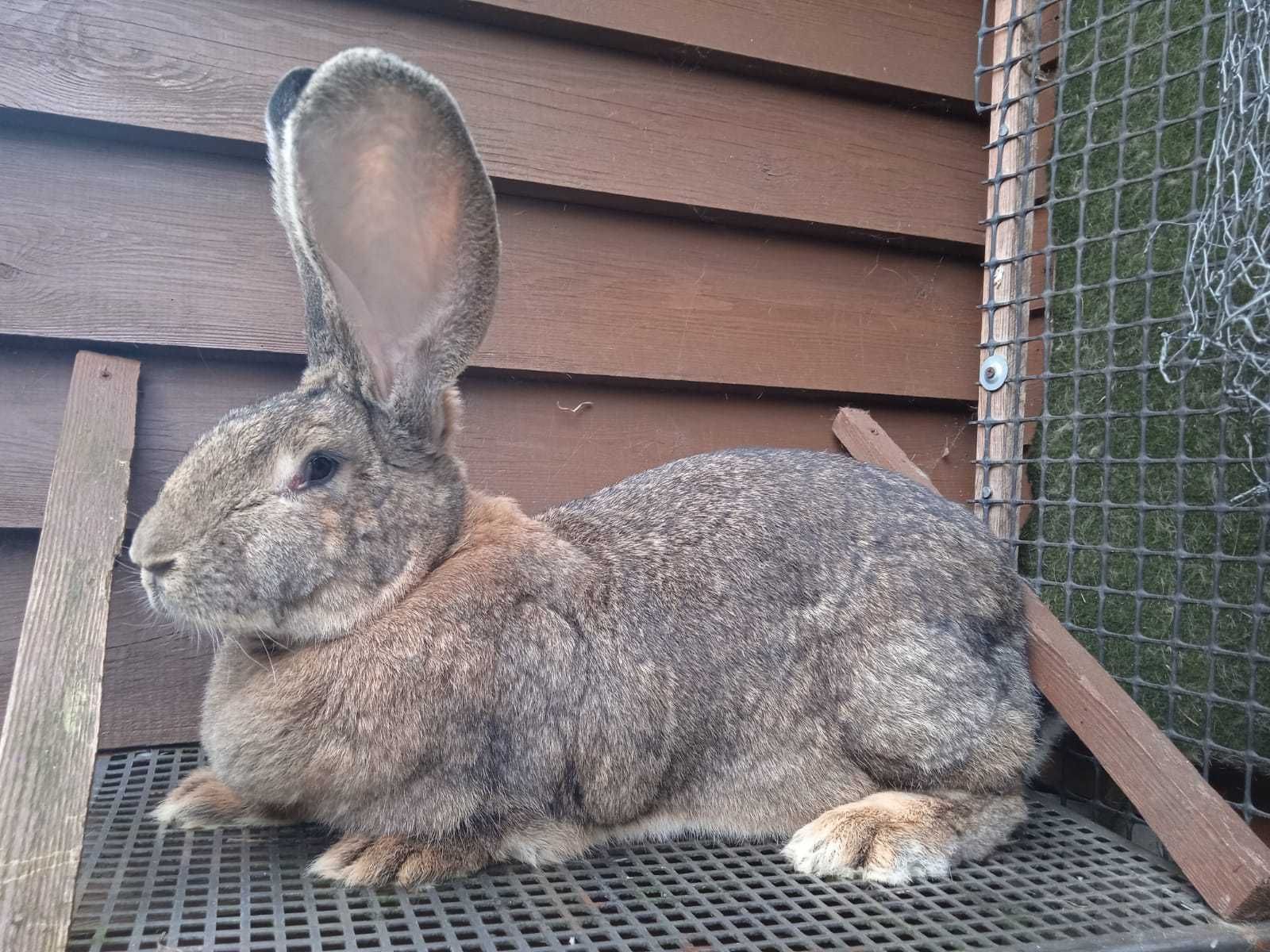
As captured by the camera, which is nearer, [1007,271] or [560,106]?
[560,106]

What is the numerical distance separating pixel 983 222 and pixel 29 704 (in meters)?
2.95

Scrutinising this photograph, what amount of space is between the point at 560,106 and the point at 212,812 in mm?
1962

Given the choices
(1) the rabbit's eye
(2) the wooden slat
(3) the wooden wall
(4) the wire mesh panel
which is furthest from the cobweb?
(2) the wooden slat

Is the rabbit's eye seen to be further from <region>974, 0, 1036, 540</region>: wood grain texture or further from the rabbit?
<region>974, 0, 1036, 540</region>: wood grain texture

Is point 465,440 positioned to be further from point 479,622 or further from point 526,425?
point 479,622

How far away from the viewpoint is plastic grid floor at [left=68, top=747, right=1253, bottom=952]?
1481mm

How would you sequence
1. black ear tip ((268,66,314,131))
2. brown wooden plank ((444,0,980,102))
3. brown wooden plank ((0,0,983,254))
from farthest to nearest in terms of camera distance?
1. brown wooden plank ((444,0,980,102))
2. brown wooden plank ((0,0,983,254))
3. black ear tip ((268,66,314,131))

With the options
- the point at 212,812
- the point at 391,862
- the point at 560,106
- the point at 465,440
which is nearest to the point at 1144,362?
the point at 560,106

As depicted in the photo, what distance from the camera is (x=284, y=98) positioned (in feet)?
6.03

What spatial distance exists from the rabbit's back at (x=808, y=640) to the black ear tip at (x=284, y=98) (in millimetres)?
1022

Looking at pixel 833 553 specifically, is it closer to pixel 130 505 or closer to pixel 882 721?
pixel 882 721

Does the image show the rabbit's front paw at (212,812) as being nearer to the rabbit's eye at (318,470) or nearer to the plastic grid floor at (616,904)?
the plastic grid floor at (616,904)

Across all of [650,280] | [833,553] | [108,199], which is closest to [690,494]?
[833,553]

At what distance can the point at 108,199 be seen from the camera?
2.17m
